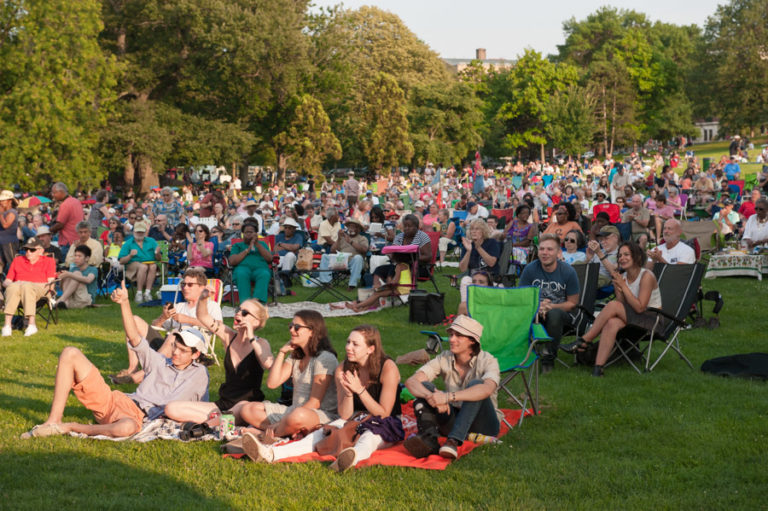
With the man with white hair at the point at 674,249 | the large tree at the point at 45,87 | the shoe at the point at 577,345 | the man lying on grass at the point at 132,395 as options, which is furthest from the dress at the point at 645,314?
the large tree at the point at 45,87

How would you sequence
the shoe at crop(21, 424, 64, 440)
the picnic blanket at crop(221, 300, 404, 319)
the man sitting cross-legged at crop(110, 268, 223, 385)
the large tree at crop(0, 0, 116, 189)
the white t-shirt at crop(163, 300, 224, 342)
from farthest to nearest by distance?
the large tree at crop(0, 0, 116, 189), the picnic blanket at crop(221, 300, 404, 319), the white t-shirt at crop(163, 300, 224, 342), the man sitting cross-legged at crop(110, 268, 223, 385), the shoe at crop(21, 424, 64, 440)

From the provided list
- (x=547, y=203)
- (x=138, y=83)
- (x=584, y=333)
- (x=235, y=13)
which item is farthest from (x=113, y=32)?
(x=584, y=333)

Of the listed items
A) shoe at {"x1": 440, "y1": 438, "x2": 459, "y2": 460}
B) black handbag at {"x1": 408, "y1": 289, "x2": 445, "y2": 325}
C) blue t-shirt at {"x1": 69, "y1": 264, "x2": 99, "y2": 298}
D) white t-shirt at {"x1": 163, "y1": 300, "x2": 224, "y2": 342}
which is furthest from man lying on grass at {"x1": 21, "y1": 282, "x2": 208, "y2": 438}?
blue t-shirt at {"x1": 69, "y1": 264, "x2": 99, "y2": 298}

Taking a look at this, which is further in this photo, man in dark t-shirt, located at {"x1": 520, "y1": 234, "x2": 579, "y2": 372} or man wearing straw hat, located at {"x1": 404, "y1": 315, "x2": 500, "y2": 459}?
man in dark t-shirt, located at {"x1": 520, "y1": 234, "x2": 579, "y2": 372}

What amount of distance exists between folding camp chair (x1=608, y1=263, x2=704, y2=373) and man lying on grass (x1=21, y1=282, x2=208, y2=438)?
3.67m

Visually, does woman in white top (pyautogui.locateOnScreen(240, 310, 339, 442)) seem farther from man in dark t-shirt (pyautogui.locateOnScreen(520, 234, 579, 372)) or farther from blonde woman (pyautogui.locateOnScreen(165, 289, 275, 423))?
man in dark t-shirt (pyautogui.locateOnScreen(520, 234, 579, 372))

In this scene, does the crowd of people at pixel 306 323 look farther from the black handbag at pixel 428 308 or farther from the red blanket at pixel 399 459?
the black handbag at pixel 428 308

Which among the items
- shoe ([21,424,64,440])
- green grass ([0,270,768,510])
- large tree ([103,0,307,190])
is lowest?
green grass ([0,270,768,510])

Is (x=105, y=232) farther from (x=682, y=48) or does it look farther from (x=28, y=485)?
(x=682, y=48)

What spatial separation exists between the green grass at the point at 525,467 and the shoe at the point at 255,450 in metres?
0.06

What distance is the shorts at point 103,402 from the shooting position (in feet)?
19.1

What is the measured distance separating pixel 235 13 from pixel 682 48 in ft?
167

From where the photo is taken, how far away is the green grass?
4.50 m

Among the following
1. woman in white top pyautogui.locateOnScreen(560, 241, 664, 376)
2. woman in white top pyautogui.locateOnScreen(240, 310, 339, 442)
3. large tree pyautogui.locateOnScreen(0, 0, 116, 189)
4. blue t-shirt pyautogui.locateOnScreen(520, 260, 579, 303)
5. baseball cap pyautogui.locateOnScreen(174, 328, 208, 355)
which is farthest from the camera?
large tree pyautogui.locateOnScreen(0, 0, 116, 189)
